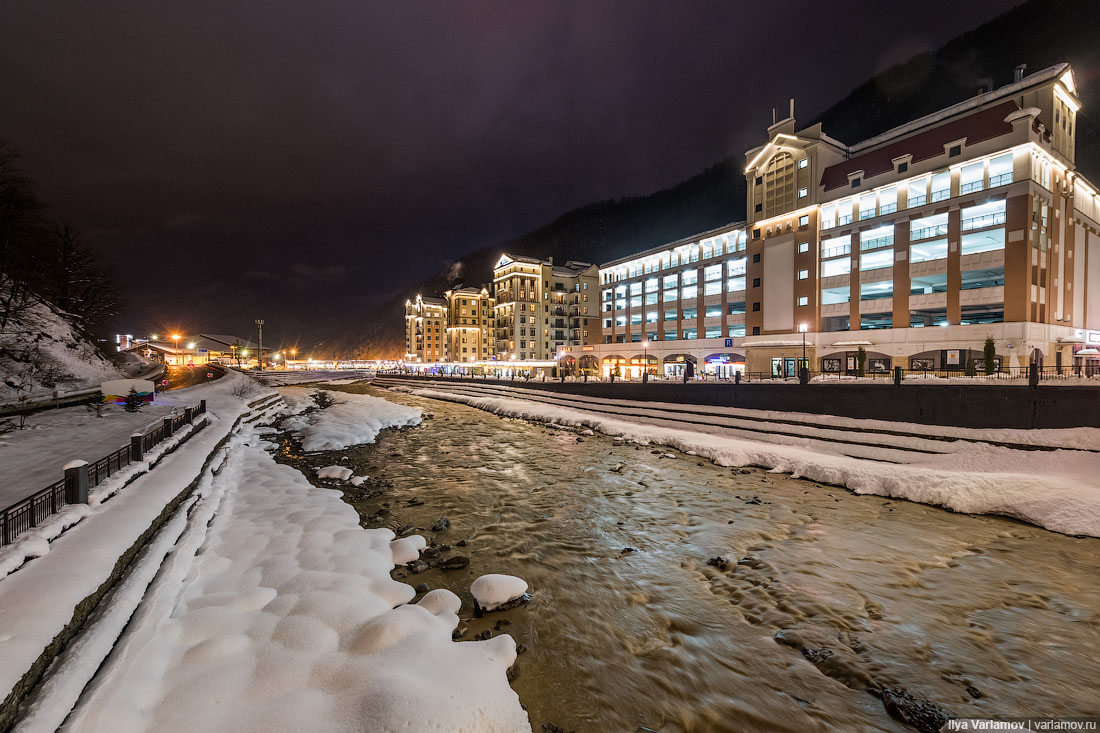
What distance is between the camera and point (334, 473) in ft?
50.0

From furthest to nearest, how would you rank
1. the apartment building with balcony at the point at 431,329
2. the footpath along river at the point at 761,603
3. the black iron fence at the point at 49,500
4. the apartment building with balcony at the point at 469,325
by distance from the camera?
the apartment building with balcony at the point at 431,329
the apartment building with balcony at the point at 469,325
the black iron fence at the point at 49,500
the footpath along river at the point at 761,603

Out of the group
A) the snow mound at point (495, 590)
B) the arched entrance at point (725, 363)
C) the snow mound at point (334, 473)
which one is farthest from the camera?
the arched entrance at point (725, 363)

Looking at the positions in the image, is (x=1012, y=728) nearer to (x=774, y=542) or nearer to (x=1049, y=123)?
(x=774, y=542)

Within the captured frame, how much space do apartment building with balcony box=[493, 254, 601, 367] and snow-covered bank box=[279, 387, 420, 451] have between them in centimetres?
5460

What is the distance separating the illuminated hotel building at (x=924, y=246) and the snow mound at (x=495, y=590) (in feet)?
135

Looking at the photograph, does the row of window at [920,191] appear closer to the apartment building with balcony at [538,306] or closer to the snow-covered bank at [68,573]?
the apartment building with balcony at [538,306]

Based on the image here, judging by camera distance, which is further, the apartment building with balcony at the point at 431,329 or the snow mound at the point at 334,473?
the apartment building with balcony at the point at 431,329

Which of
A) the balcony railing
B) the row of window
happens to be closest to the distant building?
the row of window

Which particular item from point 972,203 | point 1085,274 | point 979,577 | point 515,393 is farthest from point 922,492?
point 1085,274

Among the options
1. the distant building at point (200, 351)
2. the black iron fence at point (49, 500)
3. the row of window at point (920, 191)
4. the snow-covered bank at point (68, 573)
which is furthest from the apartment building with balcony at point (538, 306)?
the snow-covered bank at point (68, 573)

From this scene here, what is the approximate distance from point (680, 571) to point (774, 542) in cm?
324

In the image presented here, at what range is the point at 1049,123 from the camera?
32938mm

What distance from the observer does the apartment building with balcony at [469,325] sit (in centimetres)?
12025

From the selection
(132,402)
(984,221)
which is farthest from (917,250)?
(132,402)
